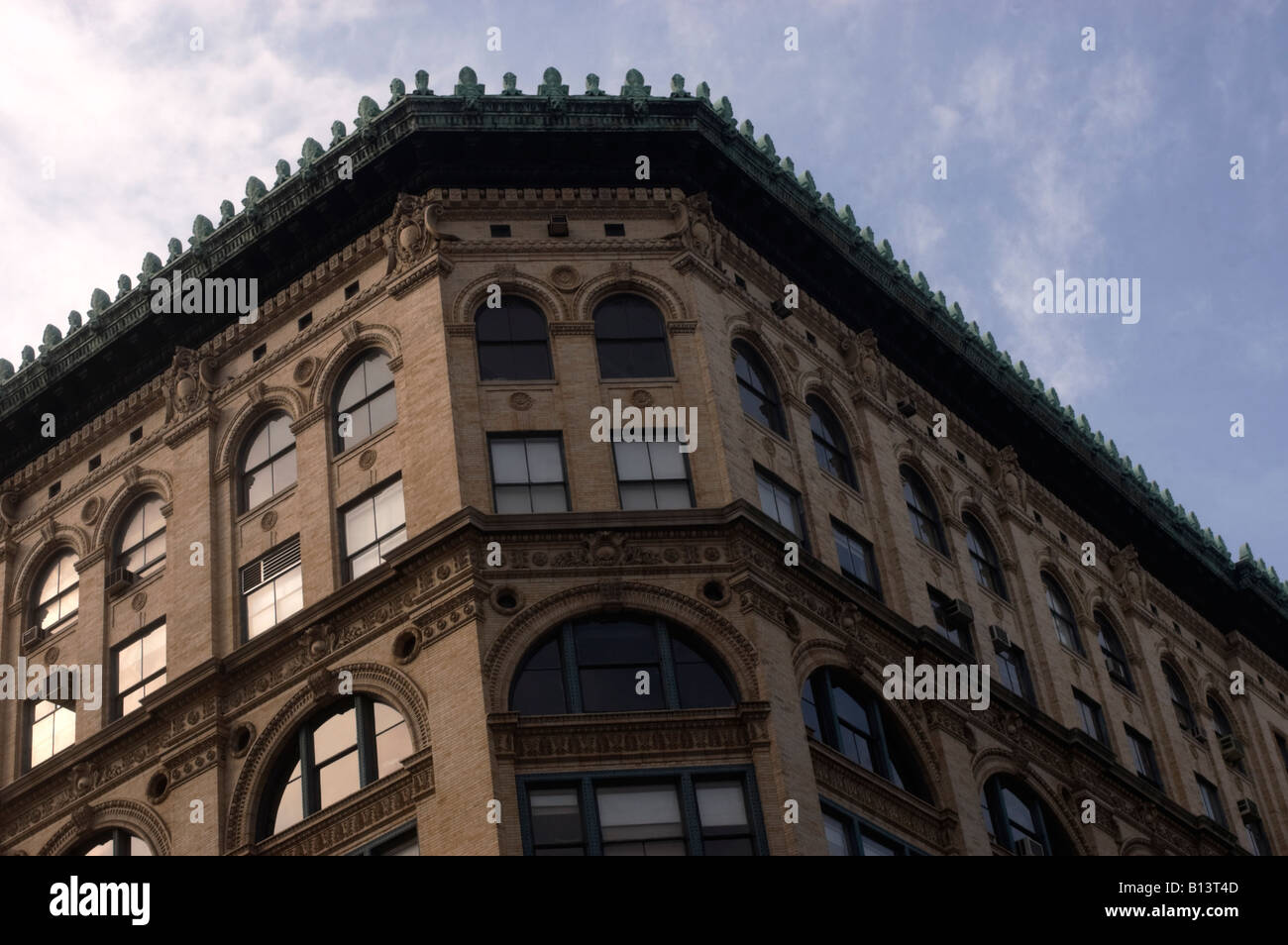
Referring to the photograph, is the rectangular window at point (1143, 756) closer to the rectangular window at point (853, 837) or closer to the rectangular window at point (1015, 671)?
the rectangular window at point (1015, 671)

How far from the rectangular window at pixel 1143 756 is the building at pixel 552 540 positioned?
0.12 m

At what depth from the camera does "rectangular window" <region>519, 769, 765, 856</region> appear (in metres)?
37.6

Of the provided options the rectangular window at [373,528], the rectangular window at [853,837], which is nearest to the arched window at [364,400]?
the rectangular window at [373,528]

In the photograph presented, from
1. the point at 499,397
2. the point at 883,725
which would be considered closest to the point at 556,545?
the point at 499,397

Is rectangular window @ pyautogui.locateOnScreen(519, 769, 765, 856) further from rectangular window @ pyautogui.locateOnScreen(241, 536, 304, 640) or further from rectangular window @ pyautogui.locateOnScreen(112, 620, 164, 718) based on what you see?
rectangular window @ pyautogui.locateOnScreen(112, 620, 164, 718)

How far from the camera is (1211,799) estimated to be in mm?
55875

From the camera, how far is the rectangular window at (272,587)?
4384 cm

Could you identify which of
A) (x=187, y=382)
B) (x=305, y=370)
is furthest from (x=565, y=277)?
(x=187, y=382)

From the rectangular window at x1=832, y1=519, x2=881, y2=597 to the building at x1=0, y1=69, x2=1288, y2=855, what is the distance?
0.08 m

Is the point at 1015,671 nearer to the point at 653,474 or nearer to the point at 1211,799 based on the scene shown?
the point at 1211,799

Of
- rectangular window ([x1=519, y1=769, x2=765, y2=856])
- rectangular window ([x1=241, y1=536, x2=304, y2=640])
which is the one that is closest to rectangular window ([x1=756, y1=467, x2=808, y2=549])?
rectangular window ([x1=519, y1=769, x2=765, y2=856])

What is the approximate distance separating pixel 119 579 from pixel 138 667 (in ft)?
8.44
